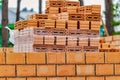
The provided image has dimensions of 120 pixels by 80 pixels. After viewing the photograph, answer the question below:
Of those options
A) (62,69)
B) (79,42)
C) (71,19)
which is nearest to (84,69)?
(62,69)

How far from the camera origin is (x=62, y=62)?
3543 mm

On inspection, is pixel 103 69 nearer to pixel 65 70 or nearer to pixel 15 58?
pixel 65 70

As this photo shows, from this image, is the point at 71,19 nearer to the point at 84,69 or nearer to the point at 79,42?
the point at 79,42

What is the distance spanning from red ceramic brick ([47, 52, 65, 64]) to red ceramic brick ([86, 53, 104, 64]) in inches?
9.4

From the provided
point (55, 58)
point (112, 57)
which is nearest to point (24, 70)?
point (55, 58)

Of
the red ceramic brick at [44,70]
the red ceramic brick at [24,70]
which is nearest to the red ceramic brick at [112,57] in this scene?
the red ceramic brick at [44,70]

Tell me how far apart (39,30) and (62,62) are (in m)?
0.51

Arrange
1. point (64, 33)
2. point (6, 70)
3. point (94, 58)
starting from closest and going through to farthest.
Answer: point (6, 70), point (94, 58), point (64, 33)

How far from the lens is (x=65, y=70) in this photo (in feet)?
11.6

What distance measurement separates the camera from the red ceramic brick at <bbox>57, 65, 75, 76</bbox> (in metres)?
3.53

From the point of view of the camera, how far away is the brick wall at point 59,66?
349 centimetres

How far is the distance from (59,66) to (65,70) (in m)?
0.07

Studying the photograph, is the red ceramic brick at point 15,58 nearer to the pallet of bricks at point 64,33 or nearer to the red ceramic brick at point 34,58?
the red ceramic brick at point 34,58

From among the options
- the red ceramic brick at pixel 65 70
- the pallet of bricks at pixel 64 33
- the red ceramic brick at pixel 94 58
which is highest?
the pallet of bricks at pixel 64 33
